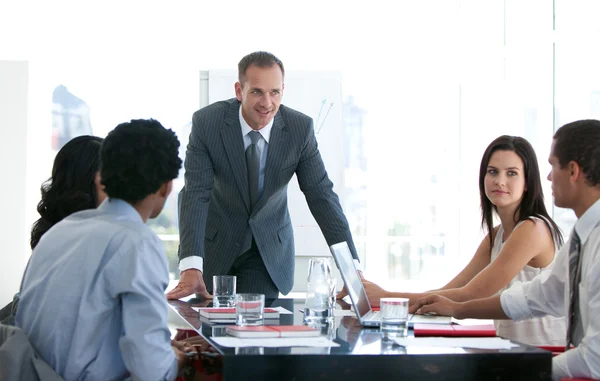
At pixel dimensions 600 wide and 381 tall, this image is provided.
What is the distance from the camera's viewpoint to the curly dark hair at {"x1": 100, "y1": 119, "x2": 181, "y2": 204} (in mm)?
1766

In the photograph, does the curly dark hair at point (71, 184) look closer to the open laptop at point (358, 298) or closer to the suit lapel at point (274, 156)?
the open laptop at point (358, 298)

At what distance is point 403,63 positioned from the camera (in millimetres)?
7105

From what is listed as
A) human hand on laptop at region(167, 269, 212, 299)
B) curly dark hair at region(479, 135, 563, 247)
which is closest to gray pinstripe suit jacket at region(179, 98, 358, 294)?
human hand on laptop at region(167, 269, 212, 299)

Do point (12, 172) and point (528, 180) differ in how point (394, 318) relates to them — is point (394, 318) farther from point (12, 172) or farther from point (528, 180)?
point (12, 172)

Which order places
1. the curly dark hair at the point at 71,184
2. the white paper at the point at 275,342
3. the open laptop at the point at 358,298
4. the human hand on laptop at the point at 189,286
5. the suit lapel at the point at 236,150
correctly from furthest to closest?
the suit lapel at the point at 236,150 → the human hand on laptop at the point at 189,286 → the curly dark hair at the point at 71,184 → the open laptop at the point at 358,298 → the white paper at the point at 275,342

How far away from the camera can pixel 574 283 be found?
205 cm

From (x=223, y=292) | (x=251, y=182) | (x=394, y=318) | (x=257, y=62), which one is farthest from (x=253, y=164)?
(x=394, y=318)

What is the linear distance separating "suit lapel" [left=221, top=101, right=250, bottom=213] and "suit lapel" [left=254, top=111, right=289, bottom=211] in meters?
0.08

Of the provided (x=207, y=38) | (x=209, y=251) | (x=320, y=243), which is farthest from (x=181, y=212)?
(x=207, y=38)

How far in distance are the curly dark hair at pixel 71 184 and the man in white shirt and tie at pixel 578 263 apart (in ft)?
4.52

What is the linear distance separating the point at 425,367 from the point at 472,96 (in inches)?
227

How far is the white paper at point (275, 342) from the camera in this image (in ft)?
5.63

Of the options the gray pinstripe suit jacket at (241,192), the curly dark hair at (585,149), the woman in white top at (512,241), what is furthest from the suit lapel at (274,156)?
the curly dark hair at (585,149)

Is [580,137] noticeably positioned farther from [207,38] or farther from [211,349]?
[207,38]
